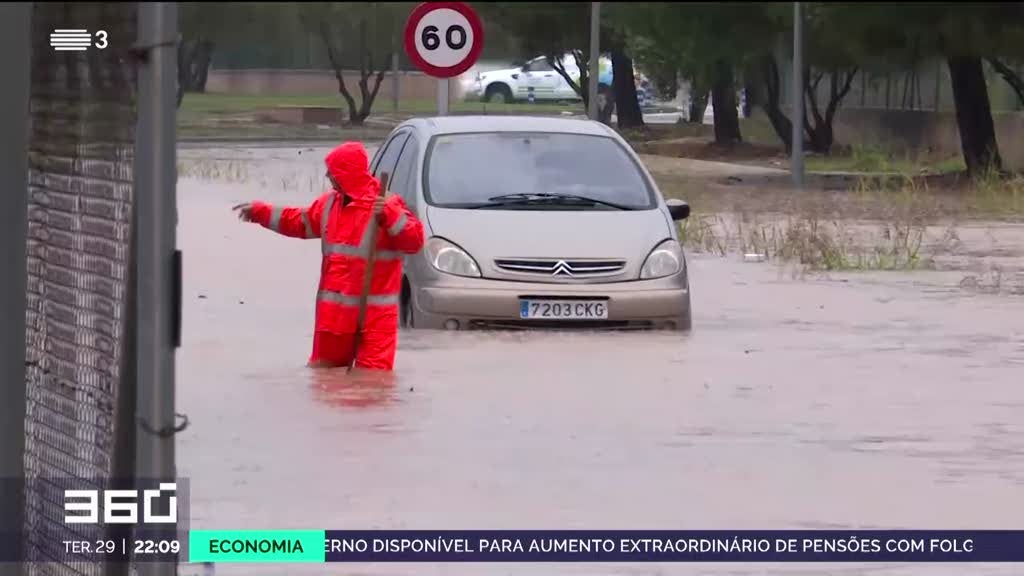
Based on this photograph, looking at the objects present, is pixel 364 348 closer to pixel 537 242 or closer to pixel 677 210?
pixel 537 242

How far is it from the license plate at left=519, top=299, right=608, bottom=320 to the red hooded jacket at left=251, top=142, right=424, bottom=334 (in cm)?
224

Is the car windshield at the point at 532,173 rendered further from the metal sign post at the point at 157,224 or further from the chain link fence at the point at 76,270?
the metal sign post at the point at 157,224

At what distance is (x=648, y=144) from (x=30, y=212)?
44.8 ft

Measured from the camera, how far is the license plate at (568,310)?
1344cm

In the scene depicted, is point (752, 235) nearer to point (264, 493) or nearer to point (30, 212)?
point (264, 493)

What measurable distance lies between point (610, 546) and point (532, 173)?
24.5 ft

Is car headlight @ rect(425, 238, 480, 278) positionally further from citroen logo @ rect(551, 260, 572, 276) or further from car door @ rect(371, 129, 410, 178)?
car door @ rect(371, 129, 410, 178)

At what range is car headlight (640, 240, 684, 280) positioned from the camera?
13.6 meters

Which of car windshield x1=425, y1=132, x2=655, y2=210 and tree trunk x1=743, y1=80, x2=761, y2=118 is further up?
tree trunk x1=743, y1=80, x2=761, y2=118

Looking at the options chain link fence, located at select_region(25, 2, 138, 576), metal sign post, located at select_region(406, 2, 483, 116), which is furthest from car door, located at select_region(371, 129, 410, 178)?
chain link fence, located at select_region(25, 2, 138, 576)

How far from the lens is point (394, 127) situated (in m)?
15.9

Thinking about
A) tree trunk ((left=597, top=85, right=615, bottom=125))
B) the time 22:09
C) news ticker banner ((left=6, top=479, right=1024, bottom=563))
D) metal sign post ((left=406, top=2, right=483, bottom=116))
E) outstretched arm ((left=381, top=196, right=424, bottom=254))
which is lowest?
news ticker banner ((left=6, top=479, right=1024, bottom=563))

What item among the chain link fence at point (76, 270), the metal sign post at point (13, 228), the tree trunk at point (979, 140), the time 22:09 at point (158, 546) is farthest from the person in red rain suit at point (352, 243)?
the tree trunk at point (979, 140)

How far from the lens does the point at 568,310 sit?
1349 centimetres
